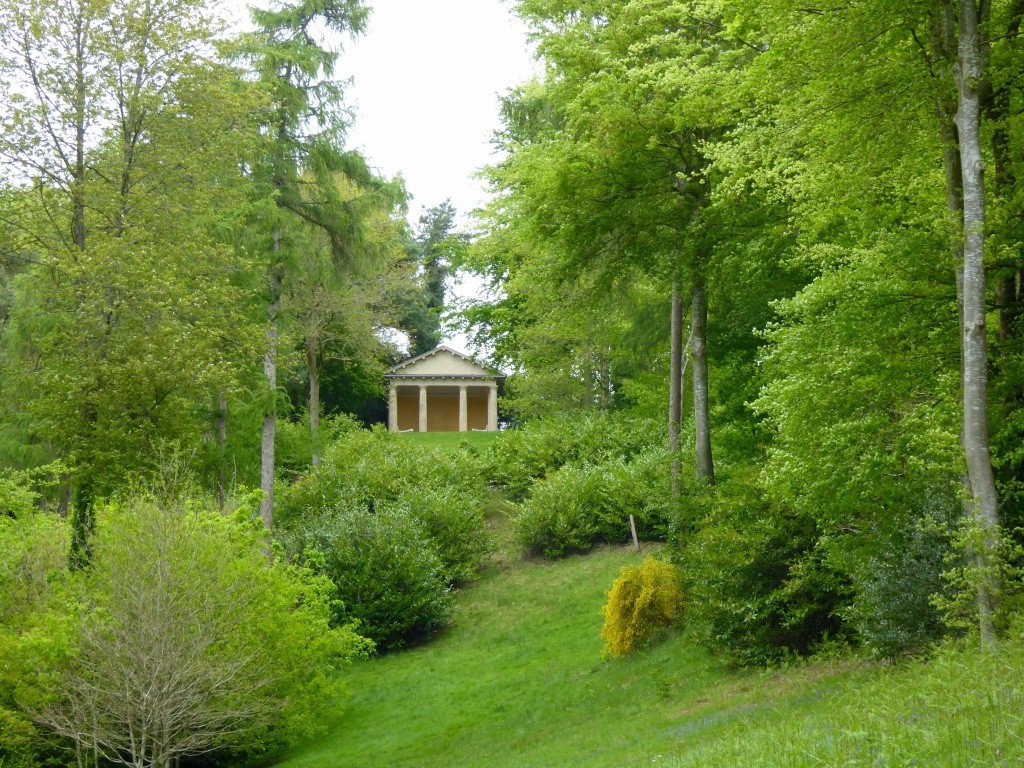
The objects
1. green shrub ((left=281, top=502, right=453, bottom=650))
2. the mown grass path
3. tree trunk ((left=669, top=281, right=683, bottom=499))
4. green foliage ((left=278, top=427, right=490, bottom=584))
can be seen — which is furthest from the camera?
green foliage ((left=278, top=427, right=490, bottom=584))

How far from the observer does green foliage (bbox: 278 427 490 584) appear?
29.6 metres

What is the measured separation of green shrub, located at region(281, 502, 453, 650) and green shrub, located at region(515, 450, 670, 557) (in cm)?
404

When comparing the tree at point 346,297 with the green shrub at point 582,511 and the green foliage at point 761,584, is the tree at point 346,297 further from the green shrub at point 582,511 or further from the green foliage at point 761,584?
the green foliage at point 761,584

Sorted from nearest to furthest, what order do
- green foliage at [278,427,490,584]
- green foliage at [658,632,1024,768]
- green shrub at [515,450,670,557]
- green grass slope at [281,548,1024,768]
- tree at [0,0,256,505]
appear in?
green foliage at [658,632,1024,768] < green grass slope at [281,548,1024,768] < tree at [0,0,256,505] < green shrub at [515,450,670,557] < green foliage at [278,427,490,584]

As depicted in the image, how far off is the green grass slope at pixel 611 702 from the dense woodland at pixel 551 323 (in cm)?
106

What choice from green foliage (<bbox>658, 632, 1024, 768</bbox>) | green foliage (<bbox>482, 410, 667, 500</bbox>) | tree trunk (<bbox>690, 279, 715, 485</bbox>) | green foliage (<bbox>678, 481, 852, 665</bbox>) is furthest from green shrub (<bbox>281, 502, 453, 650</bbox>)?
green foliage (<bbox>658, 632, 1024, 768</bbox>)

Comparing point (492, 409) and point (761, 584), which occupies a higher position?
point (492, 409)

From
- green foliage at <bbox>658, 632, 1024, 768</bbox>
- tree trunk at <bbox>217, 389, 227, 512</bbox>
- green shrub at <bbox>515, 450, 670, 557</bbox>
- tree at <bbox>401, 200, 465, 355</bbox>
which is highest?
tree at <bbox>401, 200, 465, 355</bbox>

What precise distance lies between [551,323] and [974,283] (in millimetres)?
24240

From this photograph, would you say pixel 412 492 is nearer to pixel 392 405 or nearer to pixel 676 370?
pixel 676 370

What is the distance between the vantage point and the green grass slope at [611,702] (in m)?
6.91

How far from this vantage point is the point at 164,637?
13.2 metres

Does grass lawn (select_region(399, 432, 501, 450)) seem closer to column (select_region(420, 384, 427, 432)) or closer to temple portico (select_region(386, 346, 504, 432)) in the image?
temple portico (select_region(386, 346, 504, 432))

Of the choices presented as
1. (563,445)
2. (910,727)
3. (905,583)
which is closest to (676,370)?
(905,583)
